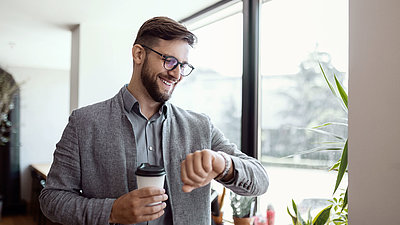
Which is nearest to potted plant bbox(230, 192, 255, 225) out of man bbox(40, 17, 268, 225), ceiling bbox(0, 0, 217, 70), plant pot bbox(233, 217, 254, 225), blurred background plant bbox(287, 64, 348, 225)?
plant pot bbox(233, 217, 254, 225)

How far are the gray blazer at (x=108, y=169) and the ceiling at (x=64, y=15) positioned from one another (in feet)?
4.97

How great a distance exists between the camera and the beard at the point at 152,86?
1.27 metres

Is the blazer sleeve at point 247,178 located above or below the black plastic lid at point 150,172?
below

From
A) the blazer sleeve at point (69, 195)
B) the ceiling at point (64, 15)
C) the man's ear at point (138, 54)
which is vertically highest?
the ceiling at point (64, 15)

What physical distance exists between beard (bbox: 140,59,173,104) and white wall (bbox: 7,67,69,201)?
5.44 meters

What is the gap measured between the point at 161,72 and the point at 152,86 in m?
0.06

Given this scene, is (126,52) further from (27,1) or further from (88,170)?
(88,170)

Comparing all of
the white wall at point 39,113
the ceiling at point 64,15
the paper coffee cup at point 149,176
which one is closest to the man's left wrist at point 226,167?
the paper coffee cup at point 149,176

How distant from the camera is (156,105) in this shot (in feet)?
4.47

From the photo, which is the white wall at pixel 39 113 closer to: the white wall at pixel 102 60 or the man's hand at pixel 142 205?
the white wall at pixel 102 60

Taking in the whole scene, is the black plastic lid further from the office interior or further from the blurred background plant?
the blurred background plant

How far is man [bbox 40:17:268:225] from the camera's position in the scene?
3.74ft

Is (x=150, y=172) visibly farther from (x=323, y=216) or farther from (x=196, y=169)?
(x=323, y=216)

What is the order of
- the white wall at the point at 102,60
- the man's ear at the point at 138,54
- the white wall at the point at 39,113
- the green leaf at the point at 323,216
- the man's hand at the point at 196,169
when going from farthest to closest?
the white wall at the point at 39,113, the white wall at the point at 102,60, the green leaf at the point at 323,216, the man's ear at the point at 138,54, the man's hand at the point at 196,169
